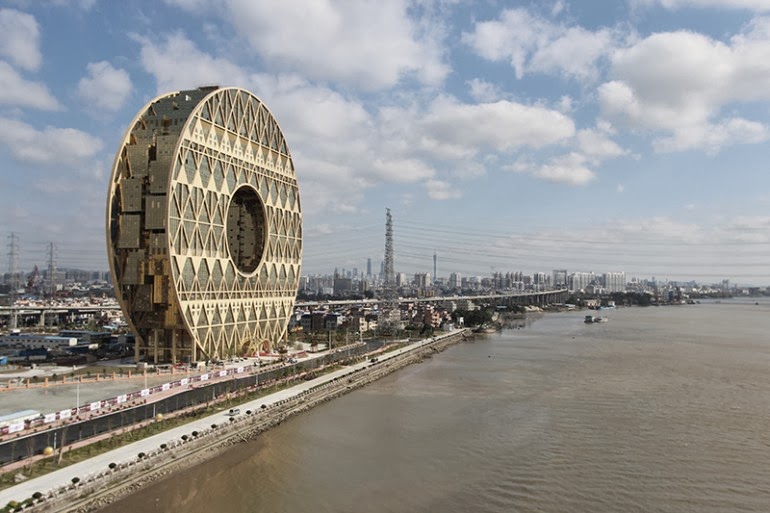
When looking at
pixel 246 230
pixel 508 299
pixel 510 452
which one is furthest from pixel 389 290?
pixel 508 299

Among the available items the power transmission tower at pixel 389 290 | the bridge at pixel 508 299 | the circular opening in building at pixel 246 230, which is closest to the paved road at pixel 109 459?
the circular opening in building at pixel 246 230

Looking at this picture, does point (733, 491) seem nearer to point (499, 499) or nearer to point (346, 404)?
point (499, 499)

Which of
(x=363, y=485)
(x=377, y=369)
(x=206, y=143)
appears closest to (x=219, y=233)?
(x=206, y=143)

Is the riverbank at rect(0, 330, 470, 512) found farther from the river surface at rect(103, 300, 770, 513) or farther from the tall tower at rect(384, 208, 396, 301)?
the tall tower at rect(384, 208, 396, 301)

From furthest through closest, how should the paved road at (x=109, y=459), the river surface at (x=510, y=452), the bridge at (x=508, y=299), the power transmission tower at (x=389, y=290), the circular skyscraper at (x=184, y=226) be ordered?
the bridge at (x=508, y=299)
the power transmission tower at (x=389, y=290)
the circular skyscraper at (x=184, y=226)
the river surface at (x=510, y=452)
the paved road at (x=109, y=459)

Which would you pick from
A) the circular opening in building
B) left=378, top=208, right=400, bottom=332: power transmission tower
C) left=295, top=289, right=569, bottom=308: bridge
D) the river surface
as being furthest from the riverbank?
left=295, top=289, right=569, bottom=308: bridge

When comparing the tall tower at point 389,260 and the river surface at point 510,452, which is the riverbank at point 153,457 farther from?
the tall tower at point 389,260
